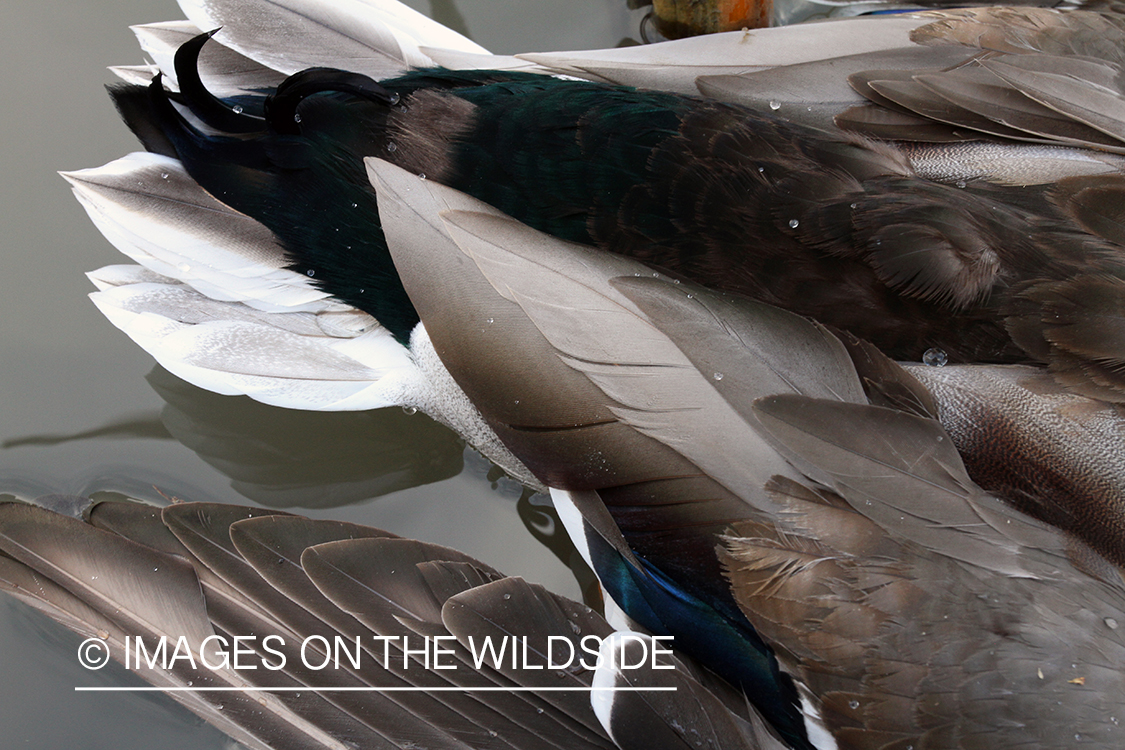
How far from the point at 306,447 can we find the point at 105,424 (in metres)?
0.47

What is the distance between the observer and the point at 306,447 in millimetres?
2133

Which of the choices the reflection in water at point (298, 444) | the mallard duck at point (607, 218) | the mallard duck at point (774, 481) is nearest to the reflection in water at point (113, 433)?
the reflection in water at point (298, 444)

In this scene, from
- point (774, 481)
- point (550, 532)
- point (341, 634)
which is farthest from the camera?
point (550, 532)

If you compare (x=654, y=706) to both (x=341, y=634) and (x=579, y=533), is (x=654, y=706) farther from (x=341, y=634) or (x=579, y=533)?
(x=341, y=634)

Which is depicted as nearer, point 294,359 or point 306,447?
point 294,359

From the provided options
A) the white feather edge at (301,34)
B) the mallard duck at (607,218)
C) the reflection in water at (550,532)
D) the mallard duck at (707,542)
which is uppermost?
the white feather edge at (301,34)

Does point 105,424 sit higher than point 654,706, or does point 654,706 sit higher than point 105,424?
point 105,424

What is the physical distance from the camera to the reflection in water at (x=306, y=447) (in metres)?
2.10

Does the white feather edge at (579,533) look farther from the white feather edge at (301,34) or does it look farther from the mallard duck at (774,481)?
the white feather edge at (301,34)

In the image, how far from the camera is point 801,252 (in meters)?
1.39

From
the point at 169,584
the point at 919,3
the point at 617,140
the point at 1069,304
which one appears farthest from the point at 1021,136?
the point at 169,584

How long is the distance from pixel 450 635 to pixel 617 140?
834 millimetres

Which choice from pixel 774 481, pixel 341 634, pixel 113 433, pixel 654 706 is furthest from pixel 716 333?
pixel 113 433

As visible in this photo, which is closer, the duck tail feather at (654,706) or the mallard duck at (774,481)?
the mallard duck at (774,481)
